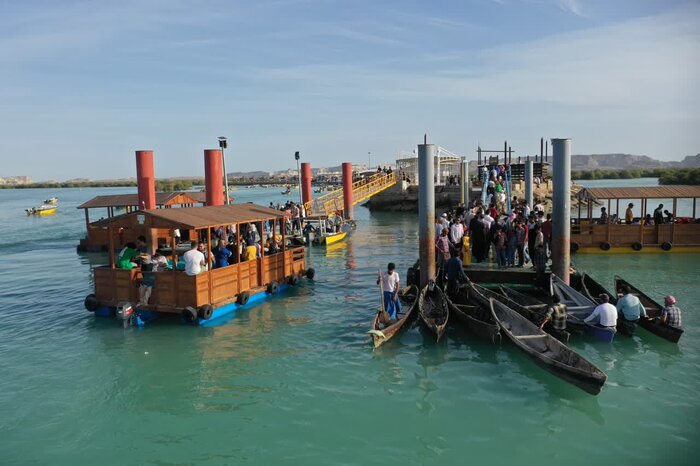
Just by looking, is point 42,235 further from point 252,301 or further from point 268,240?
point 252,301

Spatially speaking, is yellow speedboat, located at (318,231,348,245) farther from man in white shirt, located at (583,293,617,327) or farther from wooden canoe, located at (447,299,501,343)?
man in white shirt, located at (583,293,617,327)

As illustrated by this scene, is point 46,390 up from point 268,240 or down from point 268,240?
down

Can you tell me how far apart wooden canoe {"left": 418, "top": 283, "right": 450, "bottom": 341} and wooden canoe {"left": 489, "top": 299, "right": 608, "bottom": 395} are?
1.39 metres

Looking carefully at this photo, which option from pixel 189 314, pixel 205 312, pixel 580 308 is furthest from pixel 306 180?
pixel 580 308

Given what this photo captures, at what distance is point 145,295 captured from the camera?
51.5 feet

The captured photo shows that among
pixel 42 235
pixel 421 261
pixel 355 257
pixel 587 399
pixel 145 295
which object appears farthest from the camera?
pixel 42 235

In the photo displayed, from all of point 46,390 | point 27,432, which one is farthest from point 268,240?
point 27,432

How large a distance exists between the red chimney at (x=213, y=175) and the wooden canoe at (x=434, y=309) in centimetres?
1700

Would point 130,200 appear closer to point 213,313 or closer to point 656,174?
point 213,313

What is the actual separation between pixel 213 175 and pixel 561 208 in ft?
64.6

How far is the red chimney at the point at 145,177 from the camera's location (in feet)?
101

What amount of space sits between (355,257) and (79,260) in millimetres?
15024

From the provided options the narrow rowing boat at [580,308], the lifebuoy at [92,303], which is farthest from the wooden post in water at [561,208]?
the lifebuoy at [92,303]

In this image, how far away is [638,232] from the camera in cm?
2633
